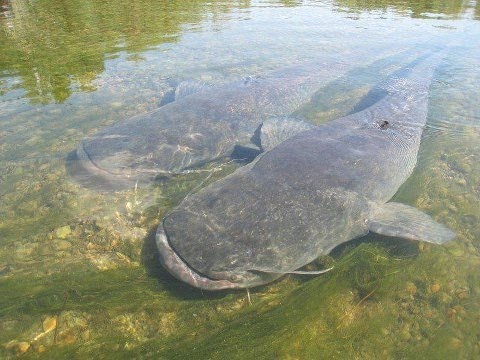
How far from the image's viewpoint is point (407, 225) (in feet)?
13.0

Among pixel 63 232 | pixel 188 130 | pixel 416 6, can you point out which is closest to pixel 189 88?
pixel 188 130

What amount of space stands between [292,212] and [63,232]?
2607mm

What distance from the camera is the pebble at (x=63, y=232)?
417cm

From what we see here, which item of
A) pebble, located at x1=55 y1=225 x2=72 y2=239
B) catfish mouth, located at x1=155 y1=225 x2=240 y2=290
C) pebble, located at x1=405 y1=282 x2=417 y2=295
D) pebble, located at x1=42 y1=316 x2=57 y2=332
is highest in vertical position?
catfish mouth, located at x1=155 y1=225 x2=240 y2=290

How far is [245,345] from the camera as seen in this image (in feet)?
9.70

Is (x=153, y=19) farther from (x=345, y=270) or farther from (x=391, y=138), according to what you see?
(x=345, y=270)

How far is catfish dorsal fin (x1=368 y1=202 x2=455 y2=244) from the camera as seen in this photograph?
381 centimetres

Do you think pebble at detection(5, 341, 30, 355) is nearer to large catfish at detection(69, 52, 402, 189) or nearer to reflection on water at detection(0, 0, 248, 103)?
large catfish at detection(69, 52, 402, 189)

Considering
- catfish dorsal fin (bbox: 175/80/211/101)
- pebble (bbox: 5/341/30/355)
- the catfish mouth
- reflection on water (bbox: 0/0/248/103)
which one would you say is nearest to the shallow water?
pebble (bbox: 5/341/30/355)

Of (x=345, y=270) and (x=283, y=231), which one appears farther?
(x=345, y=270)

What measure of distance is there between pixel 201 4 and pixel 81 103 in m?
13.5

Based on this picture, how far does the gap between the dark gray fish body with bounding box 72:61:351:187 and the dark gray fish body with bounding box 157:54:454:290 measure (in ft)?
4.12

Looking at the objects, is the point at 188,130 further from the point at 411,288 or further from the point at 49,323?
the point at 411,288

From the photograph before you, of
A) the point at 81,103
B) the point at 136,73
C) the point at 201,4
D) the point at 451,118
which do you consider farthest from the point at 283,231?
the point at 201,4
